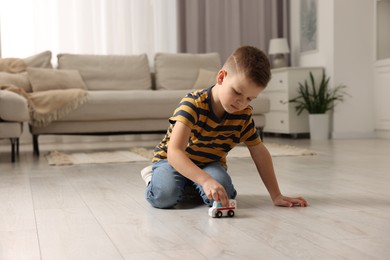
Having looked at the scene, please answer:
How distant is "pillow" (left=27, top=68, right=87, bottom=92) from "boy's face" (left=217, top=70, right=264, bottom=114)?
344 cm

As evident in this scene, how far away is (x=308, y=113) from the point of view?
6066 mm

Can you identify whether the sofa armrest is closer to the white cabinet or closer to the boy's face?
the boy's face

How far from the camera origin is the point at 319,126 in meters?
5.88

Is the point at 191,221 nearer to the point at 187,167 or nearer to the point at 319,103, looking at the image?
the point at 187,167

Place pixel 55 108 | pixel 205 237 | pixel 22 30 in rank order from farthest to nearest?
pixel 22 30, pixel 55 108, pixel 205 237

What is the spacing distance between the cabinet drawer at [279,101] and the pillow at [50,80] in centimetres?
205

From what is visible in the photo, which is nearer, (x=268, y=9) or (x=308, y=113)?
(x=308, y=113)

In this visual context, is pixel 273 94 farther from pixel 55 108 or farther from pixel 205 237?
pixel 205 237

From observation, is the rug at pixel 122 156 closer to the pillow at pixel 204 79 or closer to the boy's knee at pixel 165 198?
the pillow at pixel 204 79

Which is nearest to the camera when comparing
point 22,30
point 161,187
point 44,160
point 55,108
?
point 161,187

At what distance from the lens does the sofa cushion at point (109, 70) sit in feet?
18.4

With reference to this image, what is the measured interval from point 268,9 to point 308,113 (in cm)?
145

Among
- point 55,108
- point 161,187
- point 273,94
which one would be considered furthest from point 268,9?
point 161,187

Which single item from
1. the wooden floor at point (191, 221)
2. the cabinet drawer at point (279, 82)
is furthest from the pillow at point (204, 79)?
the wooden floor at point (191, 221)
